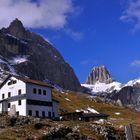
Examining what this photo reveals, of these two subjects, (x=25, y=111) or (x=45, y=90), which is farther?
(x=45, y=90)

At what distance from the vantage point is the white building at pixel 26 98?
81.6 metres

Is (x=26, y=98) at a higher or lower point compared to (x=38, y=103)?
higher

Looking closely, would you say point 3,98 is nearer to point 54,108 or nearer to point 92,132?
point 54,108

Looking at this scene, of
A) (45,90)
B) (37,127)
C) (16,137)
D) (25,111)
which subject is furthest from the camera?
(45,90)

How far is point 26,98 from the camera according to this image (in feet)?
265

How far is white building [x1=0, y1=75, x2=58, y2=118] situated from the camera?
81625mm

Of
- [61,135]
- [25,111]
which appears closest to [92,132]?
[61,135]

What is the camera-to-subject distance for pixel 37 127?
2383 inches

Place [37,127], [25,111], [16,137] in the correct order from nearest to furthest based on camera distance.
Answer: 1. [16,137]
2. [37,127]
3. [25,111]

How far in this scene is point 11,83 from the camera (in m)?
87.6

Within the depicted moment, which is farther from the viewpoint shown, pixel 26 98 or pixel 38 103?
pixel 38 103

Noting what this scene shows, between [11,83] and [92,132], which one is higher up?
[11,83]

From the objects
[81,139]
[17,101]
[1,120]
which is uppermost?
[17,101]

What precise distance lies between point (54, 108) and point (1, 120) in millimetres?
27477
